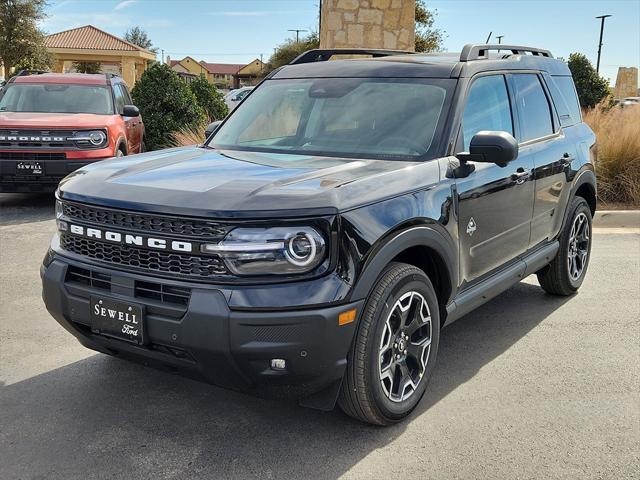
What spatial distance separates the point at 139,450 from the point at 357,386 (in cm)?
107

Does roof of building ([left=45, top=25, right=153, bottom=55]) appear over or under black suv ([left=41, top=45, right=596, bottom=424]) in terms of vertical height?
over

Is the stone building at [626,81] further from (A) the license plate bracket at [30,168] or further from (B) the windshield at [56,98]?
(A) the license plate bracket at [30,168]

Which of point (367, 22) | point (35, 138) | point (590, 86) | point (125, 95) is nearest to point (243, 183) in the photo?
point (35, 138)

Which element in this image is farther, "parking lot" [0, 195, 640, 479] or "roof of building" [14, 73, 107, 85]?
"roof of building" [14, 73, 107, 85]

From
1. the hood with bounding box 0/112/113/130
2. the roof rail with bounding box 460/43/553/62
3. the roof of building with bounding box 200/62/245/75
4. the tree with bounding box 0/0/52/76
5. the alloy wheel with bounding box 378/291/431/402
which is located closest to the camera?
the alloy wheel with bounding box 378/291/431/402

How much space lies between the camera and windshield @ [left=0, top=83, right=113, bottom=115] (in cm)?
991

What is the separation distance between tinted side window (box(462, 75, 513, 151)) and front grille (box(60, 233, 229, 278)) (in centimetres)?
180

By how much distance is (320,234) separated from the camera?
2939 millimetres

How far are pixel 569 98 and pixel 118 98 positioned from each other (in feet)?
23.7

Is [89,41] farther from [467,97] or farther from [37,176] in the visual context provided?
[467,97]

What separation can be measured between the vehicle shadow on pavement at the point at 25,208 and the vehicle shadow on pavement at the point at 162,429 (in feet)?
16.4

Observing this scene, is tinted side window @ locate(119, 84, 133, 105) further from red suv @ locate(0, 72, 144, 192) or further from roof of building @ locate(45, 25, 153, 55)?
roof of building @ locate(45, 25, 153, 55)

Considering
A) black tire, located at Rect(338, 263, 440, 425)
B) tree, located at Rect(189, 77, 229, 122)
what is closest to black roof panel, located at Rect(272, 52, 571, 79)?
black tire, located at Rect(338, 263, 440, 425)

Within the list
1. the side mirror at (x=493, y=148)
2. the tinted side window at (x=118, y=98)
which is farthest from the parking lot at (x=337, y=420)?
the tinted side window at (x=118, y=98)
